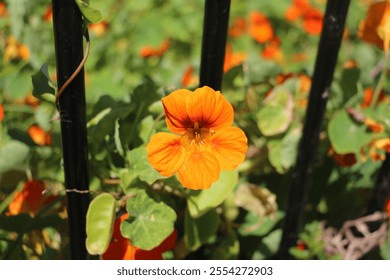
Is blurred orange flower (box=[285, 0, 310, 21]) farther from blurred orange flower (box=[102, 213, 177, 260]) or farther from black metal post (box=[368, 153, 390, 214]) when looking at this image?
blurred orange flower (box=[102, 213, 177, 260])

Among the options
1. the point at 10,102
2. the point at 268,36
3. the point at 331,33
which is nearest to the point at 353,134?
the point at 331,33

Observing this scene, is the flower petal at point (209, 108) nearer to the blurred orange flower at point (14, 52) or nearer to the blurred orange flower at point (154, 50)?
the blurred orange flower at point (14, 52)

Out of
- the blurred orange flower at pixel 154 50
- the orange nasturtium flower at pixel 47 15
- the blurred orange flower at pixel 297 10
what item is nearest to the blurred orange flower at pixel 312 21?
the blurred orange flower at pixel 297 10

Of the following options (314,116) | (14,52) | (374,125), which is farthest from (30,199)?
(14,52)

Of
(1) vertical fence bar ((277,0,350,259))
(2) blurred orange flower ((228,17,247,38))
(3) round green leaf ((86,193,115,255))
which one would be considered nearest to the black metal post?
(1) vertical fence bar ((277,0,350,259))

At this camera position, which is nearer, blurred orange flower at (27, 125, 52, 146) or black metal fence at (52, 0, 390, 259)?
black metal fence at (52, 0, 390, 259)

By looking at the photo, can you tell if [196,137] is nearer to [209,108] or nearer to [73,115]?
[209,108]
